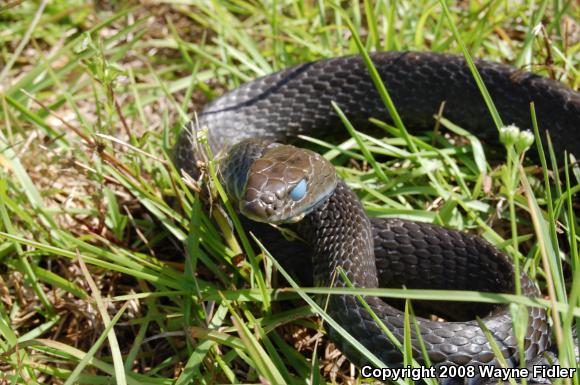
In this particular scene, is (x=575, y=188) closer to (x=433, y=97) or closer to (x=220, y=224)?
(x=433, y=97)

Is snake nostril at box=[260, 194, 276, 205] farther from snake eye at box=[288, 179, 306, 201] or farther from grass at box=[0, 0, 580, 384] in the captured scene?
grass at box=[0, 0, 580, 384]

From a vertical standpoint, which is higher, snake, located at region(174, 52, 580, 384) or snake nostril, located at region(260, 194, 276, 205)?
snake nostril, located at region(260, 194, 276, 205)

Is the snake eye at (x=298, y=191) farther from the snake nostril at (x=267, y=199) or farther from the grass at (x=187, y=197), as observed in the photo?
the grass at (x=187, y=197)

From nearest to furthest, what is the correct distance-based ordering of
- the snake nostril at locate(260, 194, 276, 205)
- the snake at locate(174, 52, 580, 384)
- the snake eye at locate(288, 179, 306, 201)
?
the snake at locate(174, 52, 580, 384), the snake nostril at locate(260, 194, 276, 205), the snake eye at locate(288, 179, 306, 201)

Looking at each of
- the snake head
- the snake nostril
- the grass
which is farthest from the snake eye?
the grass

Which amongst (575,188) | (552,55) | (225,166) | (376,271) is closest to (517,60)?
(552,55)

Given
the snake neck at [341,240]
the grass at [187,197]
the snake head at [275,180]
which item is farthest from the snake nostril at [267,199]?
the snake neck at [341,240]

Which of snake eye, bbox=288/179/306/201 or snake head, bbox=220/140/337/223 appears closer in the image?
snake head, bbox=220/140/337/223
